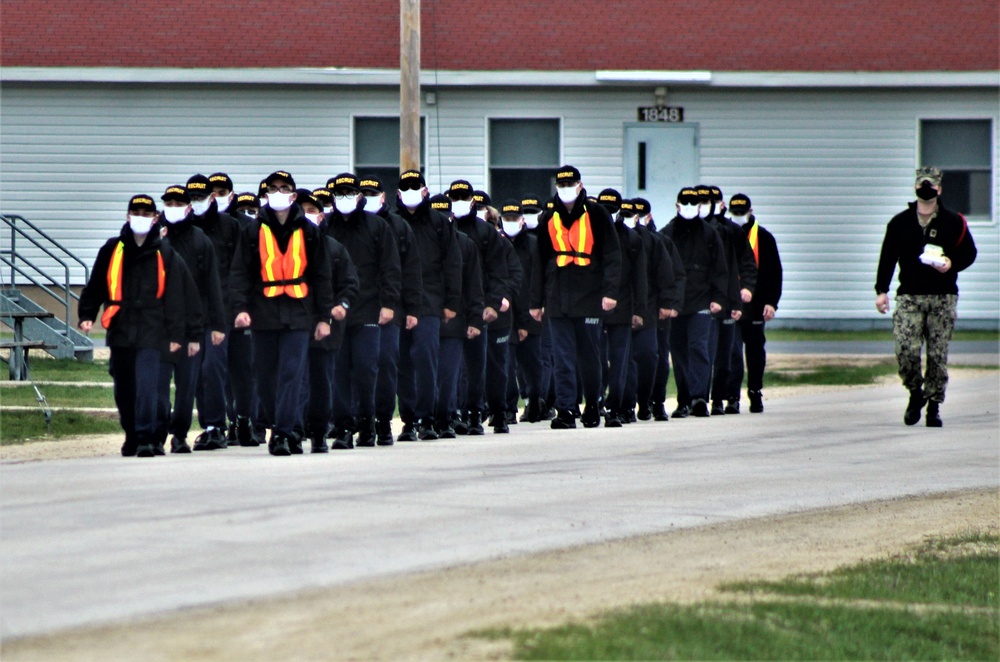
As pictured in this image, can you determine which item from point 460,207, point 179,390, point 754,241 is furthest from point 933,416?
point 179,390

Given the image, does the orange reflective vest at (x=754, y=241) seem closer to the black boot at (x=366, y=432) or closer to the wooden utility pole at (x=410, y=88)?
the wooden utility pole at (x=410, y=88)

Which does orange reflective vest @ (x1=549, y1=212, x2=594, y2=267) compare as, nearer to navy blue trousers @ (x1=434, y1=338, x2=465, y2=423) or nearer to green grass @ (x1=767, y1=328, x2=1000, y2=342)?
navy blue trousers @ (x1=434, y1=338, x2=465, y2=423)

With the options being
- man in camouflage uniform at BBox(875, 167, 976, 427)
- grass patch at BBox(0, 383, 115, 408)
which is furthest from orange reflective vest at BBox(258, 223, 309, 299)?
man in camouflage uniform at BBox(875, 167, 976, 427)

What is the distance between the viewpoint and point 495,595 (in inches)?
304

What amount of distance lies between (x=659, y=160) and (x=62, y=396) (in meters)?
13.5

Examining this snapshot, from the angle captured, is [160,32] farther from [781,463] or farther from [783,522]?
[783,522]

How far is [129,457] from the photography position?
12656 mm

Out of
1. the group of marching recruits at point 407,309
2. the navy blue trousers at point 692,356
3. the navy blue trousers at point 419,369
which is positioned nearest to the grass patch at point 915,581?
the group of marching recruits at point 407,309

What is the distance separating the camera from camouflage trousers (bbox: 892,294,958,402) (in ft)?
50.3

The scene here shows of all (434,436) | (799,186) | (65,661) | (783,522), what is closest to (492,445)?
(434,436)

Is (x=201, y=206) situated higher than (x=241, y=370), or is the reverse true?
(x=201, y=206)

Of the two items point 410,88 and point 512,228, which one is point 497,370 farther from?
point 410,88

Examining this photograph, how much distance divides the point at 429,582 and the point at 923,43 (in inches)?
915

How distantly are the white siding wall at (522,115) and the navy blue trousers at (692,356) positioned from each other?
11365 mm
